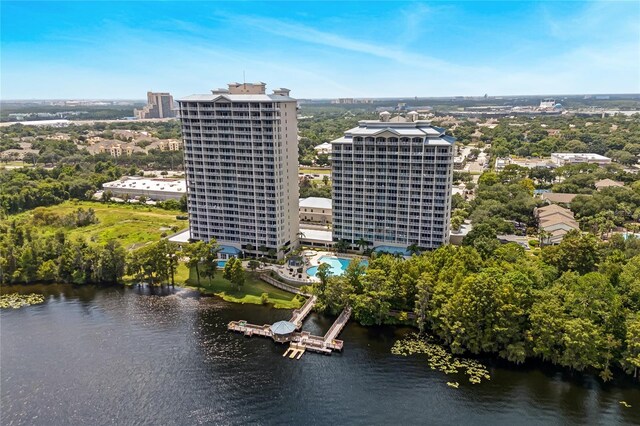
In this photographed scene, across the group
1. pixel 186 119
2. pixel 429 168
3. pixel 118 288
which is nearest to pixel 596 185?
pixel 429 168

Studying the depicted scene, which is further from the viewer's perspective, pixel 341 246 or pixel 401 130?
pixel 341 246

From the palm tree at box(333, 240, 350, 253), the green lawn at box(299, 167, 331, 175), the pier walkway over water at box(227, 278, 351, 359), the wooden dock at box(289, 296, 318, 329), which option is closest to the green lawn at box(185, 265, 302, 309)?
the wooden dock at box(289, 296, 318, 329)

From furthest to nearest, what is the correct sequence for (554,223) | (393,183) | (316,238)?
1. (554,223)
2. (316,238)
3. (393,183)

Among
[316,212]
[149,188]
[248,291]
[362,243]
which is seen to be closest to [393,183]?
[362,243]

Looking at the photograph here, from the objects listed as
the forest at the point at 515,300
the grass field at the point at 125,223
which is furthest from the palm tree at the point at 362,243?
the grass field at the point at 125,223

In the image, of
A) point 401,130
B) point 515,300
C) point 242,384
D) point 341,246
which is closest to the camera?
point 242,384

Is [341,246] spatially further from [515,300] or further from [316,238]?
[515,300]
